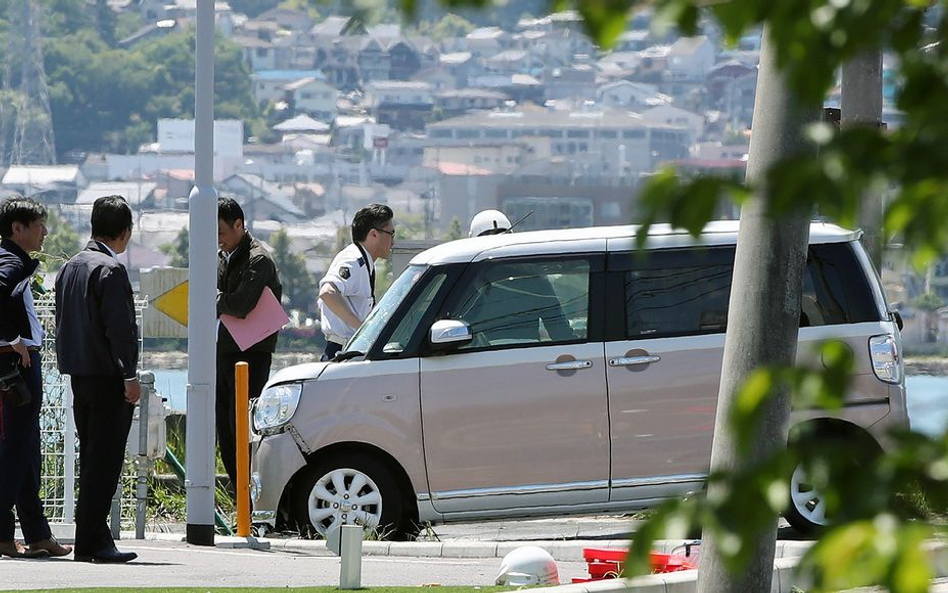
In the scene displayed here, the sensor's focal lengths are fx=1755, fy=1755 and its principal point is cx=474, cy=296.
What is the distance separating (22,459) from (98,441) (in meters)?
0.54

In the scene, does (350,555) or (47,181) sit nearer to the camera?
(350,555)

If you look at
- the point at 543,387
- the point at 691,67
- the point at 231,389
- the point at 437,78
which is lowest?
the point at 231,389

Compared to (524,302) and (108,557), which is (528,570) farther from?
(524,302)

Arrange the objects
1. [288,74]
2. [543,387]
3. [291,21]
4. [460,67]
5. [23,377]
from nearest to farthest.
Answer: [23,377]
[543,387]
[288,74]
[291,21]
[460,67]

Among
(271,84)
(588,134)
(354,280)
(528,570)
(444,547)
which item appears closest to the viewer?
(528,570)

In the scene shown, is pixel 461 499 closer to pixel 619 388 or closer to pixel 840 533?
pixel 619 388

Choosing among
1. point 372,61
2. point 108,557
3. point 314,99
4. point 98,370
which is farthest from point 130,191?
point 98,370

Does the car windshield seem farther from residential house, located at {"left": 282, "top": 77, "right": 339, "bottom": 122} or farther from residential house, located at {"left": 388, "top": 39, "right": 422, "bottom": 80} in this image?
residential house, located at {"left": 388, "top": 39, "right": 422, "bottom": 80}

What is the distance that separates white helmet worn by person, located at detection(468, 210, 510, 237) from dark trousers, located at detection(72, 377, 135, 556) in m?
3.53

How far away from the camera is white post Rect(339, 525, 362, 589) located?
7043 millimetres

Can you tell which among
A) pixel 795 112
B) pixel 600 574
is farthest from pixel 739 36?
pixel 600 574

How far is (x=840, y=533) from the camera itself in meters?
1.62

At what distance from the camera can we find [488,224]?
11555mm

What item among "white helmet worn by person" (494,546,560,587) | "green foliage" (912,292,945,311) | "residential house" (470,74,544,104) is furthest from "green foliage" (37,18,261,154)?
"white helmet worn by person" (494,546,560,587)
